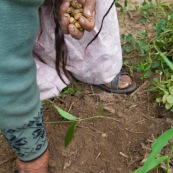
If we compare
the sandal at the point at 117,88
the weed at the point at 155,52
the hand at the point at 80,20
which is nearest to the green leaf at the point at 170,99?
the weed at the point at 155,52

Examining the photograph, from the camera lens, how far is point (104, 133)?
4.34 feet

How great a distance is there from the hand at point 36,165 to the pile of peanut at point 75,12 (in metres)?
0.41

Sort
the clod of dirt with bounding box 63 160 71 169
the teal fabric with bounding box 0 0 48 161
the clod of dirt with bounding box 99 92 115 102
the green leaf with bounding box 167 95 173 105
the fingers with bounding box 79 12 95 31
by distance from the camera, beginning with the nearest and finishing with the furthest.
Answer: the teal fabric with bounding box 0 0 48 161 < the fingers with bounding box 79 12 95 31 < the clod of dirt with bounding box 63 160 71 169 < the green leaf with bounding box 167 95 173 105 < the clod of dirt with bounding box 99 92 115 102

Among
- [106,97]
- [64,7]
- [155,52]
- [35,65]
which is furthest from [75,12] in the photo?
[155,52]

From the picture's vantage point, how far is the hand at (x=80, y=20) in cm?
114

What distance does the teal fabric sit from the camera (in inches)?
34.5

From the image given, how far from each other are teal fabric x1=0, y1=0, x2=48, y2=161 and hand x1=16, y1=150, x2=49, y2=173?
7cm

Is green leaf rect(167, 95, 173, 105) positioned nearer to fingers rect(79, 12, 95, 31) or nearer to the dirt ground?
the dirt ground

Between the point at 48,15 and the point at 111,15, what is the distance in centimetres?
24

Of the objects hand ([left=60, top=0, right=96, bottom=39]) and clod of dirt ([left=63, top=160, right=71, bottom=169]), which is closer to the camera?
hand ([left=60, top=0, right=96, bottom=39])

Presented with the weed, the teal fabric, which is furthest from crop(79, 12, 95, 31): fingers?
the weed

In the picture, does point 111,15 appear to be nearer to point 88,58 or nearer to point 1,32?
point 88,58

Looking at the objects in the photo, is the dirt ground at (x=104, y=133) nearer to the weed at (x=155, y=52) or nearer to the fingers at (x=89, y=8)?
the weed at (x=155, y=52)

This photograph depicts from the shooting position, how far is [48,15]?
1357 mm
